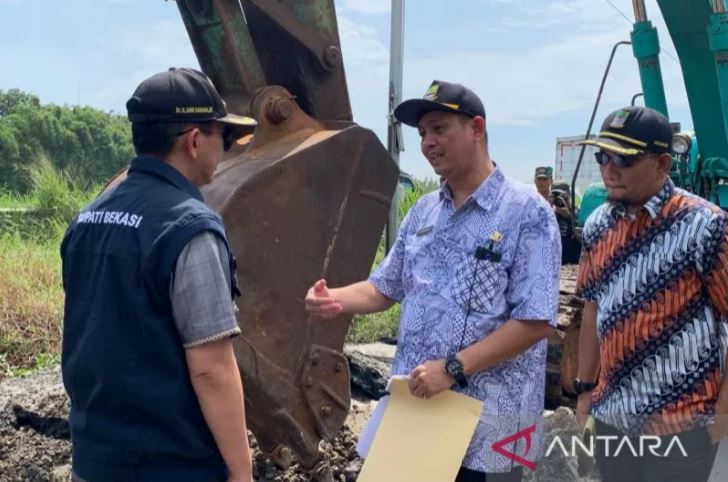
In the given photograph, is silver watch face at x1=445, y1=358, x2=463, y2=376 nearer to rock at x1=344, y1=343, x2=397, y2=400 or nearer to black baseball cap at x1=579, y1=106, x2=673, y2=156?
black baseball cap at x1=579, y1=106, x2=673, y2=156

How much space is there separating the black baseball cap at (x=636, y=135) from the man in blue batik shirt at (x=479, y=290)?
30 cm

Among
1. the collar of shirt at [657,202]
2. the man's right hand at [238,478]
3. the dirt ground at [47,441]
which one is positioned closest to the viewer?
the man's right hand at [238,478]

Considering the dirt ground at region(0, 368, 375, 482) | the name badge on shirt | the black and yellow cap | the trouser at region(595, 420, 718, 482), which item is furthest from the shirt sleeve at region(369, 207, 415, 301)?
the black and yellow cap

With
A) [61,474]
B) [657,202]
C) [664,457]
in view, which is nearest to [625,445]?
[664,457]

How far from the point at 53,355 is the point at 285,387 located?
4.45 meters

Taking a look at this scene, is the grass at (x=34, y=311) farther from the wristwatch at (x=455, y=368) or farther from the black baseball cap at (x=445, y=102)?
the wristwatch at (x=455, y=368)

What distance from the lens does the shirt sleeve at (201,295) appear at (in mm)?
2021

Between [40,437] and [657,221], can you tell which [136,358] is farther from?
[40,437]

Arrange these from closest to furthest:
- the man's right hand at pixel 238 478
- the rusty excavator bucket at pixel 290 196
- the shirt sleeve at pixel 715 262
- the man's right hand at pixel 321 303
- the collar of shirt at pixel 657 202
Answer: the man's right hand at pixel 238 478, the shirt sleeve at pixel 715 262, the collar of shirt at pixel 657 202, the man's right hand at pixel 321 303, the rusty excavator bucket at pixel 290 196

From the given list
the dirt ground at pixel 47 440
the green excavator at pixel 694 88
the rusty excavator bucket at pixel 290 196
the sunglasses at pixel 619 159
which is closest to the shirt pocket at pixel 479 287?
the sunglasses at pixel 619 159

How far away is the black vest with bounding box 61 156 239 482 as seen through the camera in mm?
2031

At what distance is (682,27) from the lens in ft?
21.2

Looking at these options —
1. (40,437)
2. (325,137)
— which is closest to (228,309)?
(325,137)

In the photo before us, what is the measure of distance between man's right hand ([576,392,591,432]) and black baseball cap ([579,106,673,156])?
81cm
